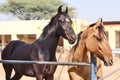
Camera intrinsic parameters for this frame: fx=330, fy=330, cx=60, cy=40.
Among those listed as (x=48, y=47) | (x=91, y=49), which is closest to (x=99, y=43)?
(x=91, y=49)

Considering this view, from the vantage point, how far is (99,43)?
3.37 metres

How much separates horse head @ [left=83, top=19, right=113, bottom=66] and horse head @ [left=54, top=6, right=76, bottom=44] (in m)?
0.71

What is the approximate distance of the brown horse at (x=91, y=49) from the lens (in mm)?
3291

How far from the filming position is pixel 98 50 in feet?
11.0

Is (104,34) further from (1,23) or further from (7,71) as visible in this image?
(1,23)

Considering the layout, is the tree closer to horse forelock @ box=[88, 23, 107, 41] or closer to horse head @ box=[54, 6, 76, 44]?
horse head @ box=[54, 6, 76, 44]

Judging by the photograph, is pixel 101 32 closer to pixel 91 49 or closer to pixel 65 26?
pixel 91 49

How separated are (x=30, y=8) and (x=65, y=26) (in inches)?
1589

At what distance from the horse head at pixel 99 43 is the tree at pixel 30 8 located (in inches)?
1606

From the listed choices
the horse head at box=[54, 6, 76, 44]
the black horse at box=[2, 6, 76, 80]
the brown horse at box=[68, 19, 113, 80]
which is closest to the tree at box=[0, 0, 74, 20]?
the black horse at box=[2, 6, 76, 80]

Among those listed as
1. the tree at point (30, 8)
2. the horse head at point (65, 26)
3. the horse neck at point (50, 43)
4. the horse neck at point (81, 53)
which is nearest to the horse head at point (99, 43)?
the horse neck at point (81, 53)

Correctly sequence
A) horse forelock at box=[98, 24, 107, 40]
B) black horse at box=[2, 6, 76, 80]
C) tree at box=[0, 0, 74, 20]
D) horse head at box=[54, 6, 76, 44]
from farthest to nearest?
tree at box=[0, 0, 74, 20]
black horse at box=[2, 6, 76, 80]
horse head at box=[54, 6, 76, 44]
horse forelock at box=[98, 24, 107, 40]

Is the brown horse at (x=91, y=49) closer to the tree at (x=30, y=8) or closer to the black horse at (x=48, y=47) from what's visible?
the black horse at (x=48, y=47)

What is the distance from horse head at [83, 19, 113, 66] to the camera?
10.7ft
